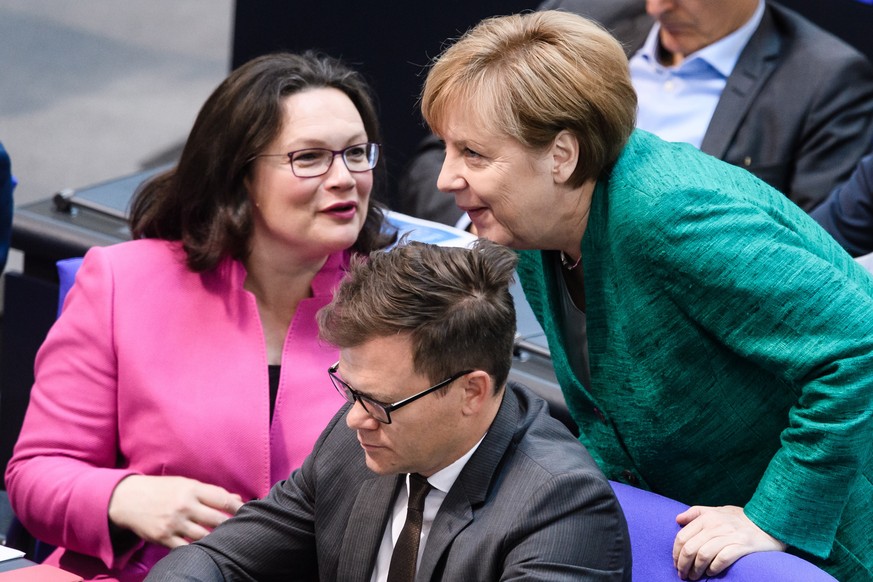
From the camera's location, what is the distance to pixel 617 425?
6.62 feet

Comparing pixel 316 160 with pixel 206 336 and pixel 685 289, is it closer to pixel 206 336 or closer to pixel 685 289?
pixel 206 336

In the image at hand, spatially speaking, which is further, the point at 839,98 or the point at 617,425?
the point at 839,98

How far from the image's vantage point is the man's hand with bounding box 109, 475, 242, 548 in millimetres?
2072

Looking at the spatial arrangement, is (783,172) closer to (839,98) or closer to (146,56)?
(839,98)

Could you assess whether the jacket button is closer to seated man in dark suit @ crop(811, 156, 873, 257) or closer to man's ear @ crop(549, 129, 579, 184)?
man's ear @ crop(549, 129, 579, 184)

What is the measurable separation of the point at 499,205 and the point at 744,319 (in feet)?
1.28

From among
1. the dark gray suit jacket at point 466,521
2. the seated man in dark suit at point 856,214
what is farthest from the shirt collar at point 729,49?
the dark gray suit jacket at point 466,521

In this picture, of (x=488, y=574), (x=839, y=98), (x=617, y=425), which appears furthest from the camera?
(x=839, y=98)

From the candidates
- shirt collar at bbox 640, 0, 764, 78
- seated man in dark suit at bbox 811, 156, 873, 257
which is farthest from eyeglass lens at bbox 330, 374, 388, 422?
shirt collar at bbox 640, 0, 764, 78

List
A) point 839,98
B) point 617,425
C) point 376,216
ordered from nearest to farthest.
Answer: point 617,425 < point 376,216 < point 839,98

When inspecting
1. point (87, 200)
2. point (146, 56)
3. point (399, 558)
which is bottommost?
point (146, 56)

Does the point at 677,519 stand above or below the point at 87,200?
above

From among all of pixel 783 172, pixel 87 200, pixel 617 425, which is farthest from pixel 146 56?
pixel 617 425

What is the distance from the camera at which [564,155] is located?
184cm
